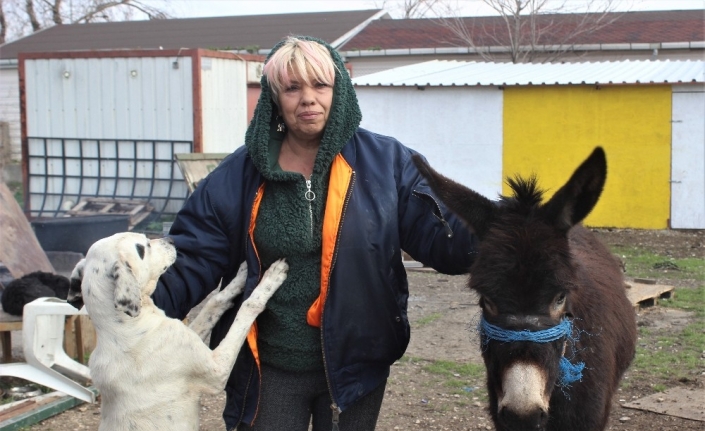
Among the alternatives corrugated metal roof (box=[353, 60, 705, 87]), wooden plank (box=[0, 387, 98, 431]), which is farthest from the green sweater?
corrugated metal roof (box=[353, 60, 705, 87])

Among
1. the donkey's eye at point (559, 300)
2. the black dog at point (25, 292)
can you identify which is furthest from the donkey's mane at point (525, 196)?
the black dog at point (25, 292)

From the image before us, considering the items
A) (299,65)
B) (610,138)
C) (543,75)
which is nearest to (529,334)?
(299,65)

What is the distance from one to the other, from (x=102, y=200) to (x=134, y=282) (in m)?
13.3

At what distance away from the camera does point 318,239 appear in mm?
3408

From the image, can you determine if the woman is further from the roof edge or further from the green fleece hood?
the roof edge

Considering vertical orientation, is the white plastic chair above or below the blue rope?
below

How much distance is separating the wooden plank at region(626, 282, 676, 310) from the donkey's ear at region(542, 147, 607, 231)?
594cm

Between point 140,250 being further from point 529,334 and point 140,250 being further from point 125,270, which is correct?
point 529,334

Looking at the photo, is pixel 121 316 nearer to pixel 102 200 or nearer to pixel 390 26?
pixel 102 200

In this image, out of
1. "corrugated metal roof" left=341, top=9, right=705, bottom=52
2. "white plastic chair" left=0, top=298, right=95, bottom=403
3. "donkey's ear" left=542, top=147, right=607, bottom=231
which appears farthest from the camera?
"corrugated metal roof" left=341, top=9, right=705, bottom=52

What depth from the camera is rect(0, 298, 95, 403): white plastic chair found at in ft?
20.6

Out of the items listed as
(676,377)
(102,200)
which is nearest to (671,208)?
(676,377)

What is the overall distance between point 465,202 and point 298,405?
111 cm

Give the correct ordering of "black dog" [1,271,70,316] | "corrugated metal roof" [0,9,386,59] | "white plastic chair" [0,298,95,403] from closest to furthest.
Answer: "white plastic chair" [0,298,95,403]
"black dog" [1,271,70,316]
"corrugated metal roof" [0,9,386,59]
